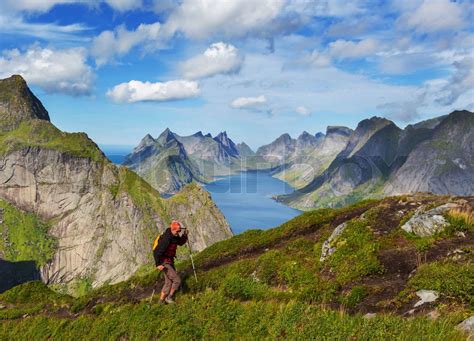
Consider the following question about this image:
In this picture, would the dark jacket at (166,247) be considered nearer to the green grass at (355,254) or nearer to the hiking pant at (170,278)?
the hiking pant at (170,278)

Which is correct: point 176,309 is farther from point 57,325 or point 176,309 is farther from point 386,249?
point 386,249

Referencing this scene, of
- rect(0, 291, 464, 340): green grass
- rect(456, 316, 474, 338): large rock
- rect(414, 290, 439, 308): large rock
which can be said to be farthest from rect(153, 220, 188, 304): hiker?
rect(456, 316, 474, 338): large rock

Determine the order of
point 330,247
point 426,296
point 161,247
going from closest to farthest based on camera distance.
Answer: point 426,296, point 161,247, point 330,247

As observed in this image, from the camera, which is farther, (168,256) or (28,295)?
(28,295)

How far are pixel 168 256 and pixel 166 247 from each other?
2.10 feet

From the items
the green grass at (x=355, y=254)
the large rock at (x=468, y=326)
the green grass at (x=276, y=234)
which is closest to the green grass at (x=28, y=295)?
the green grass at (x=276, y=234)

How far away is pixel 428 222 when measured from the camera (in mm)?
19547

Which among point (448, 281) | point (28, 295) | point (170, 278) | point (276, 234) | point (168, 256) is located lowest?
point (28, 295)

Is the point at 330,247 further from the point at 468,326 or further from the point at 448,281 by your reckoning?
the point at 468,326

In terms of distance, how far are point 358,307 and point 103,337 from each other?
35.6 ft

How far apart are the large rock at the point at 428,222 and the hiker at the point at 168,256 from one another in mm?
12683

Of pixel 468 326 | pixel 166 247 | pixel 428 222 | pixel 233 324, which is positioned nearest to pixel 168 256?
pixel 166 247

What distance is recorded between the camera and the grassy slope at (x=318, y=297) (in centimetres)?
1125

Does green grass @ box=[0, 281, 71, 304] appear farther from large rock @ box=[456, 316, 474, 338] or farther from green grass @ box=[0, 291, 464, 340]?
large rock @ box=[456, 316, 474, 338]
